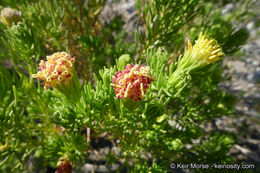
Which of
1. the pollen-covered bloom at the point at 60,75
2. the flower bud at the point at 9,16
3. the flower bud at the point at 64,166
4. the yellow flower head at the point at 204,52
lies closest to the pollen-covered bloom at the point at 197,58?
the yellow flower head at the point at 204,52

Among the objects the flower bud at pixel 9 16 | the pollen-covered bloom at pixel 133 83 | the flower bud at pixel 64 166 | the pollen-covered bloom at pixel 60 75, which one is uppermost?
the flower bud at pixel 9 16

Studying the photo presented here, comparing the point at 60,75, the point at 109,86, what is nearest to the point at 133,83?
the point at 109,86

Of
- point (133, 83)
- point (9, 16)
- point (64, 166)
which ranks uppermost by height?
point (9, 16)

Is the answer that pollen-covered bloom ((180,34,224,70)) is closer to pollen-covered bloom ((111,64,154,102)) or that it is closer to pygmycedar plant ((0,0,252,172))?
pygmycedar plant ((0,0,252,172))

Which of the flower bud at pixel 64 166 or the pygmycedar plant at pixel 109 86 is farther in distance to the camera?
the flower bud at pixel 64 166

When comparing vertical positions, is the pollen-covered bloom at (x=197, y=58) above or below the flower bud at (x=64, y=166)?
above

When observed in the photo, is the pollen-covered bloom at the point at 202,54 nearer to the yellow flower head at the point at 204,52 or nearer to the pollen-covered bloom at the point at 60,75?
the yellow flower head at the point at 204,52

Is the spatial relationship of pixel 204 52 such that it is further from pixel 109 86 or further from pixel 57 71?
pixel 57 71

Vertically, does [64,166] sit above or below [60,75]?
below

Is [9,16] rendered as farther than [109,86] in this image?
Yes
